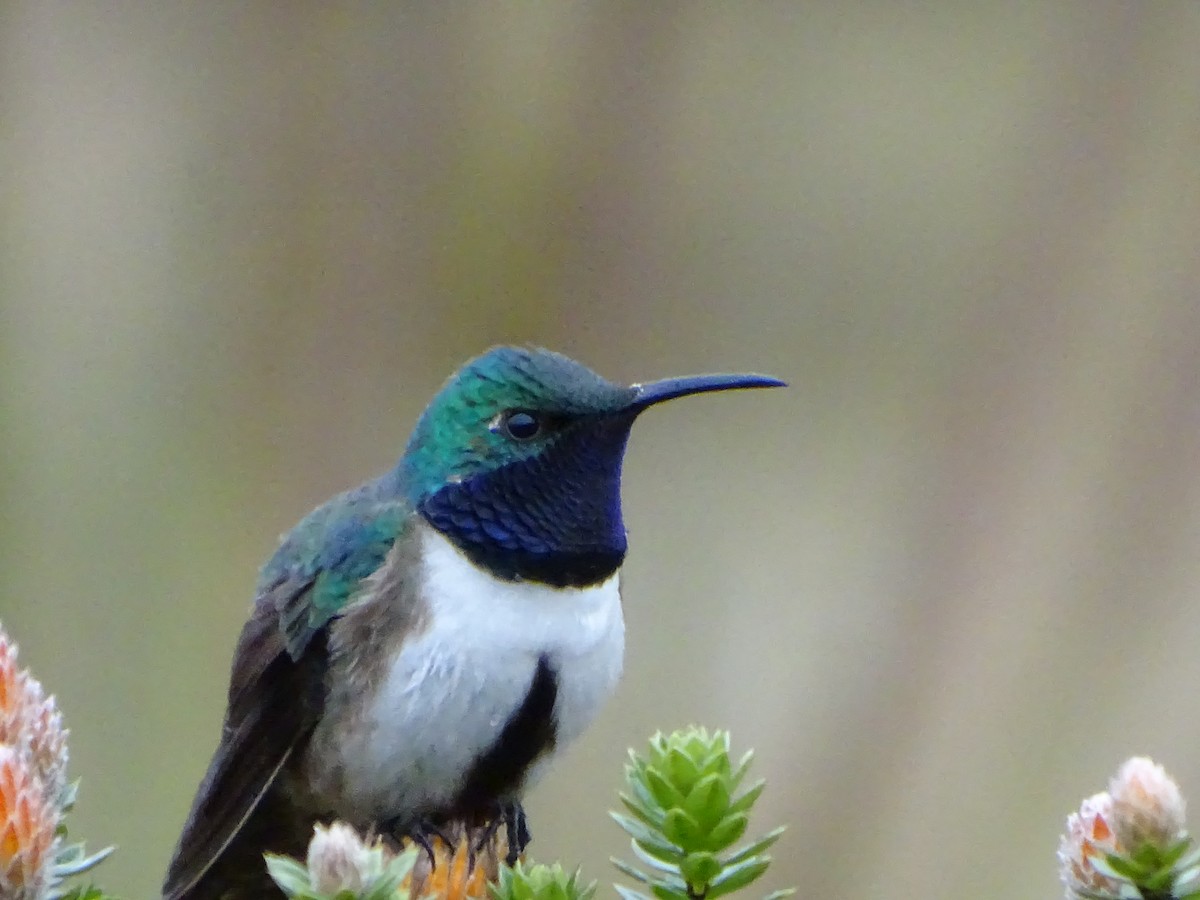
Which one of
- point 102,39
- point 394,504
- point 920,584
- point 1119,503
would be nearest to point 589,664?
point 394,504

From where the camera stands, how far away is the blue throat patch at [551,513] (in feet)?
4.63

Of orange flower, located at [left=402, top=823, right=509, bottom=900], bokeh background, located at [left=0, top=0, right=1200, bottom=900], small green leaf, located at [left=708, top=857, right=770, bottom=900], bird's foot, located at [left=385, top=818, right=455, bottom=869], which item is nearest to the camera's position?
small green leaf, located at [left=708, top=857, right=770, bottom=900]

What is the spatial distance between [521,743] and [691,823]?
2.13 ft

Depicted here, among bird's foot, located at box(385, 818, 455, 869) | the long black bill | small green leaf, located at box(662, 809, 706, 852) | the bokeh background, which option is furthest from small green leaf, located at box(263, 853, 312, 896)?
the bokeh background

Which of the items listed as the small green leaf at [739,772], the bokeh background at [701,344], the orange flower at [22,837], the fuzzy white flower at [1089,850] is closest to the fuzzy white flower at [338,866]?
the orange flower at [22,837]

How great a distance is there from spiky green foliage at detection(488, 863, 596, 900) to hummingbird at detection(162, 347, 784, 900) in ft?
1.77

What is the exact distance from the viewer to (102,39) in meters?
2.72

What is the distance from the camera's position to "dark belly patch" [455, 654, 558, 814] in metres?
1.39

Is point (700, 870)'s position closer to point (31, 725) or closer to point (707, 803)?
point (707, 803)

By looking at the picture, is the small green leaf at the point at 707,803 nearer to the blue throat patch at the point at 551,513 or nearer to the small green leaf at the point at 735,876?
the small green leaf at the point at 735,876

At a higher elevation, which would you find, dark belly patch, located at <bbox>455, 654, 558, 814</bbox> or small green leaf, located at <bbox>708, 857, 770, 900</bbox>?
small green leaf, located at <bbox>708, 857, 770, 900</bbox>

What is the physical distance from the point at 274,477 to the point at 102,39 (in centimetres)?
96

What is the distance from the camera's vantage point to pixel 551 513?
1.42 metres

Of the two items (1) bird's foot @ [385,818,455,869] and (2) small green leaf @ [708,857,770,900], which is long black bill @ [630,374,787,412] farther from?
(2) small green leaf @ [708,857,770,900]
